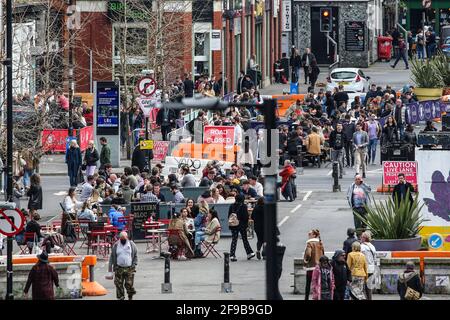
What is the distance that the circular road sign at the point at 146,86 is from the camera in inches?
1902

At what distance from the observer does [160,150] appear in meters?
53.0

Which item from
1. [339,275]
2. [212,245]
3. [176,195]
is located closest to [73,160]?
[176,195]

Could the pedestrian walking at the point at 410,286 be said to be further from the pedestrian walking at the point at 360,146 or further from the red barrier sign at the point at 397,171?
the pedestrian walking at the point at 360,146

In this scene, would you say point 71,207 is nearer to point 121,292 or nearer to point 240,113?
point 121,292

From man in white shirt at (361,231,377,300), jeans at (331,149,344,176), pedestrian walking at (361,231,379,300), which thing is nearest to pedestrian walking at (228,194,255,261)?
pedestrian walking at (361,231,379,300)

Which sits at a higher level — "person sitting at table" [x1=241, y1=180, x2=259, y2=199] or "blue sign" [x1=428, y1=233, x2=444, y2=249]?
"person sitting at table" [x1=241, y1=180, x2=259, y2=199]

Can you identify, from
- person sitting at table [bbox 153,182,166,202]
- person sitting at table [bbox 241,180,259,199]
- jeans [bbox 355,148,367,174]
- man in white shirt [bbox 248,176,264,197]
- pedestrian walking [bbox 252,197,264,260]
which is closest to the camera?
pedestrian walking [bbox 252,197,264,260]

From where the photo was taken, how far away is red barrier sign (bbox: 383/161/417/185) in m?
46.4

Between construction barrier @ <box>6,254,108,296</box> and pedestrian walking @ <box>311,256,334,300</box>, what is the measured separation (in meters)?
5.15

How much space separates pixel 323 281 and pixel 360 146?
21.2m

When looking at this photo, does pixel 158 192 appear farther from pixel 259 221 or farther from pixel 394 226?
pixel 394 226

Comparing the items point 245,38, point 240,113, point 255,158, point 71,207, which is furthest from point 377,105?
point 71,207

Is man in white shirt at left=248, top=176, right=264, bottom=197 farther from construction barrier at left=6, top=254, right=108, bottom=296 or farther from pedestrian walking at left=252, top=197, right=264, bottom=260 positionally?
construction barrier at left=6, top=254, right=108, bottom=296

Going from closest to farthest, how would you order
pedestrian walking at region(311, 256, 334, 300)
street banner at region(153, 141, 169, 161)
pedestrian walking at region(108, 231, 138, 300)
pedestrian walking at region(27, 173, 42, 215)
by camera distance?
1. pedestrian walking at region(311, 256, 334, 300)
2. pedestrian walking at region(108, 231, 138, 300)
3. pedestrian walking at region(27, 173, 42, 215)
4. street banner at region(153, 141, 169, 161)
